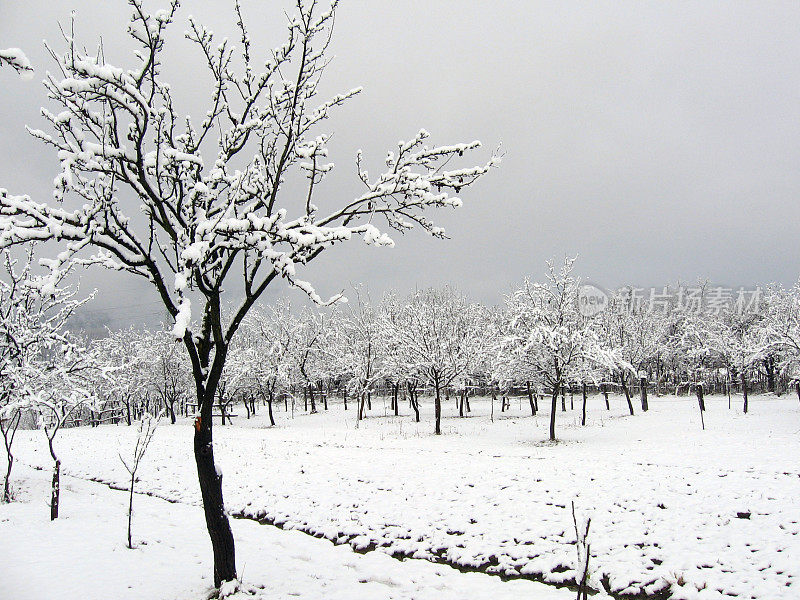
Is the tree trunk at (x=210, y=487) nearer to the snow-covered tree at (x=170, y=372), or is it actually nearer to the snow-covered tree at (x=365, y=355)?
the snow-covered tree at (x=365, y=355)

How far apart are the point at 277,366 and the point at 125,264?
33872 mm

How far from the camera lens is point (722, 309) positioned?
80062mm

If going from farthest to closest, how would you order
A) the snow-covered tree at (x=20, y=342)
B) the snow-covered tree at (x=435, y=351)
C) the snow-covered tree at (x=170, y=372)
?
the snow-covered tree at (x=170, y=372) < the snow-covered tree at (x=435, y=351) < the snow-covered tree at (x=20, y=342)

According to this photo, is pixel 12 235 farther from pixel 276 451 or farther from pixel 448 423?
pixel 448 423

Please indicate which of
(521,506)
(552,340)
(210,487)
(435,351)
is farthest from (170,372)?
(210,487)

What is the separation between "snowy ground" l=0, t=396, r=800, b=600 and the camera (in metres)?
7.62

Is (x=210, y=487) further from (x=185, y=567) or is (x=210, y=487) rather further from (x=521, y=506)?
(x=521, y=506)

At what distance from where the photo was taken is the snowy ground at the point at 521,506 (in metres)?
7.62

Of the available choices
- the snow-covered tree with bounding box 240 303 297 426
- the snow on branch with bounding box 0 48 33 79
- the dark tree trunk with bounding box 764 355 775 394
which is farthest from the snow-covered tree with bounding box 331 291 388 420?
the dark tree trunk with bounding box 764 355 775 394

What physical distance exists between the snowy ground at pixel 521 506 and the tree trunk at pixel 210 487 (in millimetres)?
786

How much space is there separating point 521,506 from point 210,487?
7.62 meters

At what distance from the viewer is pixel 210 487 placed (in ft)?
21.0

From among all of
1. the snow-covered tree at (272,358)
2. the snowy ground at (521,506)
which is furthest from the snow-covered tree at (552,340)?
the snow-covered tree at (272,358)

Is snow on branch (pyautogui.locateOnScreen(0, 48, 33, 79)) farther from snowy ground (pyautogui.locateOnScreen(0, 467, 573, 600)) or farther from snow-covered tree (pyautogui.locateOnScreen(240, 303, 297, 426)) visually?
snow-covered tree (pyautogui.locateOnScreen(240, 303, 297, 426))
